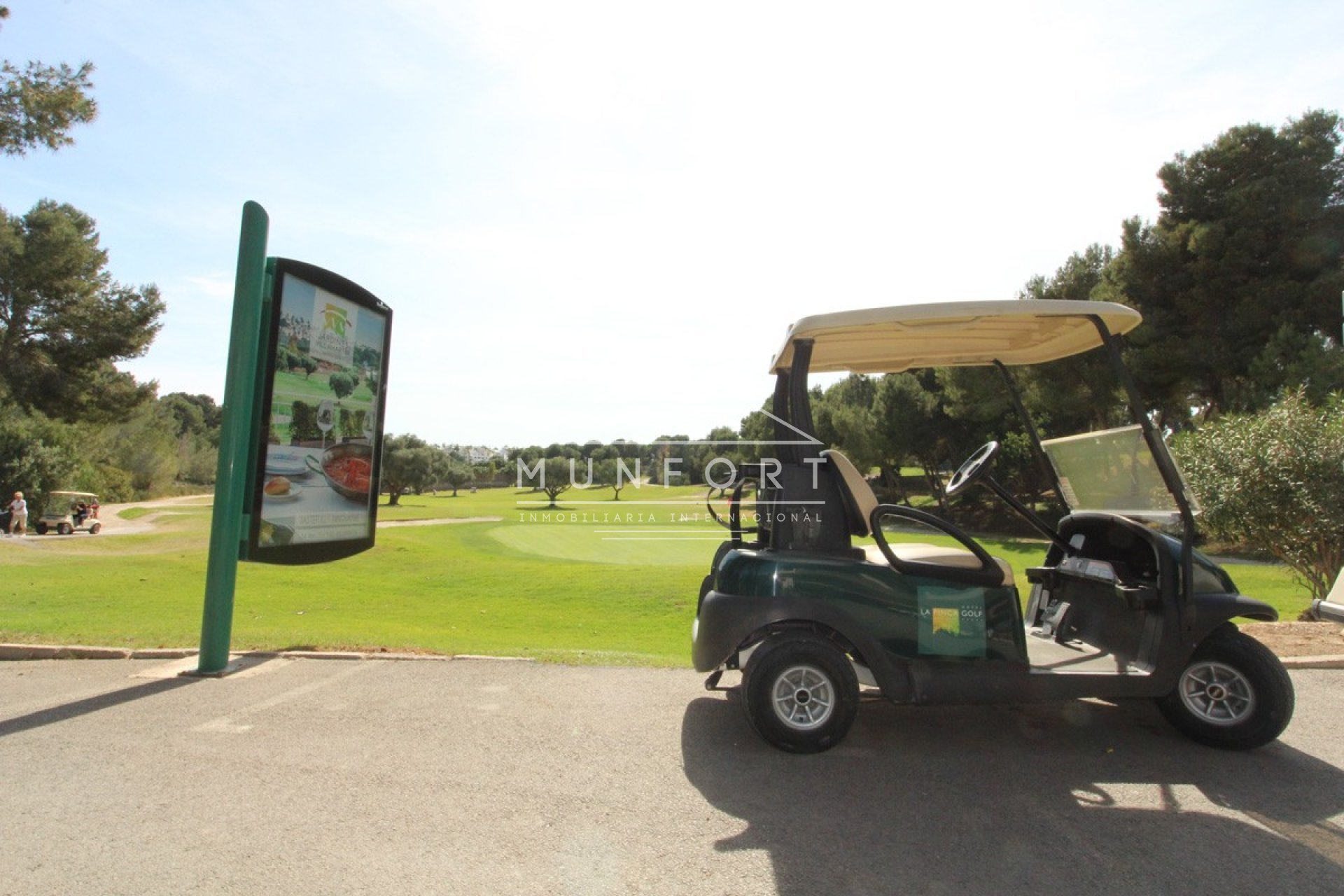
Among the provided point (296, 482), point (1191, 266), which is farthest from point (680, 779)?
point (1191, 266)

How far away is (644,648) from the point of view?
28.8 feet

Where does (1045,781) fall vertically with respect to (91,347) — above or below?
below

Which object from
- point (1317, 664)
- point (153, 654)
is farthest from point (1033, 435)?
point (153, 654)

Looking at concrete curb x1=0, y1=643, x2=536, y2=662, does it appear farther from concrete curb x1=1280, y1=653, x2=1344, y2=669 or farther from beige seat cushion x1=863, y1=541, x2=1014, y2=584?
concrete curb x1=1280, y1=653, x2=1344, y2=669

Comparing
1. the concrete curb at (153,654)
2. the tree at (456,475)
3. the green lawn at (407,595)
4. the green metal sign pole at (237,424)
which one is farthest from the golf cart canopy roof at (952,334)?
the tree at (456,475)

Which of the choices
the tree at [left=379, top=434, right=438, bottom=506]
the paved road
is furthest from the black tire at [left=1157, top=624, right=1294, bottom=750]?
the tree at [left=379, top=434, right=438, bottom=506]

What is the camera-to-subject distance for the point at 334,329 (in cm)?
623

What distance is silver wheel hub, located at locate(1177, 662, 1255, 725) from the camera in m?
3.98

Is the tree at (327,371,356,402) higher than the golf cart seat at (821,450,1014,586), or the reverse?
the tree at (327,371,356,402)

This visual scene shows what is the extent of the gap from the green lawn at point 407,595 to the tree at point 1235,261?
25.9 ft

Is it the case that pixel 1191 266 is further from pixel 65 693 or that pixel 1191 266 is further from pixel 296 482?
pixel 65 693

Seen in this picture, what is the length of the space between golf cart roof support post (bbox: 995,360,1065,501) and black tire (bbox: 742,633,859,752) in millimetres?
2415

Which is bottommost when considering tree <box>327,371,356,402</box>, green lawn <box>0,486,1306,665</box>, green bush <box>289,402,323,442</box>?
green lawn <box>0,486,1306,665</box>

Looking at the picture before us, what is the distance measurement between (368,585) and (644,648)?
879cm
